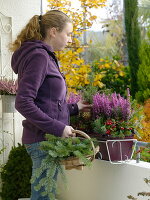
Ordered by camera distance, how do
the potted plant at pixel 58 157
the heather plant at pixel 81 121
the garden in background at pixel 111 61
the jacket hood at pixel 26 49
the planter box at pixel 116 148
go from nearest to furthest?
the potted plant at pixel 58 157, the jacket hood at pixel 26 49, the planter box at pixel 116 148, the heather plant at pixel 81 121, the garden in background at pixel 111 61

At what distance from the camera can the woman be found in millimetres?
2023

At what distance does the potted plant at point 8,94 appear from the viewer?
125 inches

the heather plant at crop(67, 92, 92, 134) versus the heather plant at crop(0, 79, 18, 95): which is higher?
the heather plant at crop(0, 79, 18, 95)

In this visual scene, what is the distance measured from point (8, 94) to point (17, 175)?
667 mm

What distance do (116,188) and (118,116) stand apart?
1.82 feet

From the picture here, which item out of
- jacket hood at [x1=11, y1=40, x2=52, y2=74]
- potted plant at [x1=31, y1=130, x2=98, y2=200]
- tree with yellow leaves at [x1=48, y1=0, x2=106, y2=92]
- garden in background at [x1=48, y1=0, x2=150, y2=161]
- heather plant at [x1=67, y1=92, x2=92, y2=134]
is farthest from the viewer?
tree with yellow leaves at [x1=48, y1=0, x2=106, y2=92]

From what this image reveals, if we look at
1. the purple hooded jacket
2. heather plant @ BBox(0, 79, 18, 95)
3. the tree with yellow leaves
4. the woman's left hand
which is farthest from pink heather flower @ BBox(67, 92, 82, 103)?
the tree with yellow leaves

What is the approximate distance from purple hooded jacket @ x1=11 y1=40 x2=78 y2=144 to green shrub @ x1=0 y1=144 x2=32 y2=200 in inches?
43.1

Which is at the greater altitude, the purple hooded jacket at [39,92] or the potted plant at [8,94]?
the purple hooded jacket at [39,92]

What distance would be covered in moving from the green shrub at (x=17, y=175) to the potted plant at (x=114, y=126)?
866 mm

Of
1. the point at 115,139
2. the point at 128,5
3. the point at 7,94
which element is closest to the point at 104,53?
the point at 128,5

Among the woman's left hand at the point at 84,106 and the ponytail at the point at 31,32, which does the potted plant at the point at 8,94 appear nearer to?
the woman's left hand at the point at 84,106

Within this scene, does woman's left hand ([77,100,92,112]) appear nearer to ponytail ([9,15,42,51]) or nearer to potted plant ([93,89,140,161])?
potted plant ([93,89,140,161])

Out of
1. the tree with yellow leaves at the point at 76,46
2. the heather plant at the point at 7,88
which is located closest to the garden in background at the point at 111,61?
the tree with yellow leaves at the point at 76,46
